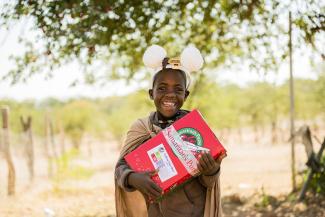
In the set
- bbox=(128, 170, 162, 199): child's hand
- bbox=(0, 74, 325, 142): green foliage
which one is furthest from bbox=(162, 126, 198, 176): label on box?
bbox=(0, 74, 325, 142): green foliage

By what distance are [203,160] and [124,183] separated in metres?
0.48

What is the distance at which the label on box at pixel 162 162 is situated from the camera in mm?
2184

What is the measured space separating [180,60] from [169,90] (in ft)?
0.67

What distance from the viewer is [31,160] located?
41.9ft

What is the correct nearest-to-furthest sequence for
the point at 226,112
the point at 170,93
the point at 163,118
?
the point at 170,93 → the point at 163,118 → the point at 226,112

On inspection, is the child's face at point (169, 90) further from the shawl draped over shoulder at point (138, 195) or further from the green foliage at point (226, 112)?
the green foliage at point (226, 112)

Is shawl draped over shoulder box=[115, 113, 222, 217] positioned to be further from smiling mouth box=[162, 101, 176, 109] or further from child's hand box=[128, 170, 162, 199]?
child's hand box=[128, 170, 162, 199]

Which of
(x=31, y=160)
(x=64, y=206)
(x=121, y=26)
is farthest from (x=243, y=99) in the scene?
(x=121, y=26)

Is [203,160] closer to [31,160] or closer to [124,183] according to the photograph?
[124,183]

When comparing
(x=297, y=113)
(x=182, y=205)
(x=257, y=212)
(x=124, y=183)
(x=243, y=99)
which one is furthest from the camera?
(x=243, y=99)

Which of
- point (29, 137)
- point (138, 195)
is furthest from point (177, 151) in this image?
point (29, 137)

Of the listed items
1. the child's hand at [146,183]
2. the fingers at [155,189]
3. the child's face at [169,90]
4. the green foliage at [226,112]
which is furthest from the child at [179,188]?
the green foliage at [226,112]

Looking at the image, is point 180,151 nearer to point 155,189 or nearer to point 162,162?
point 162,162

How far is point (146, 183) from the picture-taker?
7.07 ft
